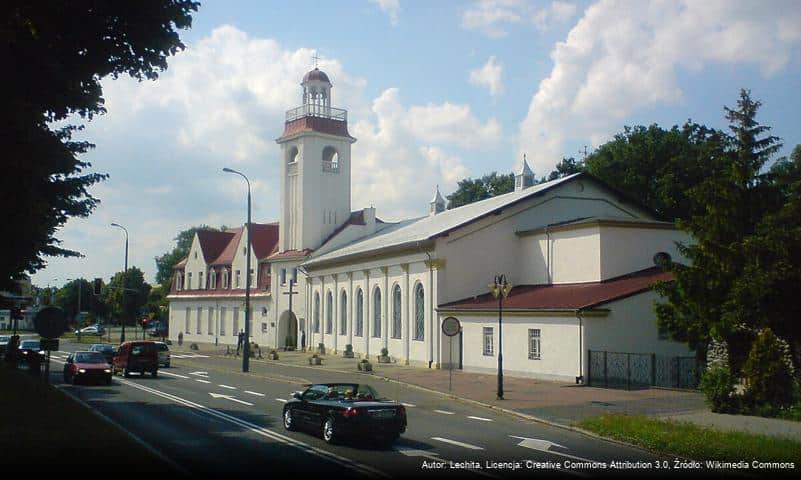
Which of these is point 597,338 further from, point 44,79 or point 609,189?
point 44,79

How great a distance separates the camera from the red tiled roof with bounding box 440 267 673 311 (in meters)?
31.8

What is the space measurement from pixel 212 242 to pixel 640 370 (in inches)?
2442

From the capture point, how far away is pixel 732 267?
2148cm

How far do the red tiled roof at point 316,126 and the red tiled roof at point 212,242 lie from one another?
2366 cm

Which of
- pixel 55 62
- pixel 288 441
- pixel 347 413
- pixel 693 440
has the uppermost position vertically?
pixel 55 62

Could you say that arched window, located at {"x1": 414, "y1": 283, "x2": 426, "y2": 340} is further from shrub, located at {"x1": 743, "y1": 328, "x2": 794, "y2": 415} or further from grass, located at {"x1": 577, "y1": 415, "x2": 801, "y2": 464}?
grass, located at {"x1": 577, "y1": 415, "x2": 801, "y2": 464}

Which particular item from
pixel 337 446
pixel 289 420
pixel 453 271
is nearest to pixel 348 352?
pixel 453 271

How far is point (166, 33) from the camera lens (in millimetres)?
13727

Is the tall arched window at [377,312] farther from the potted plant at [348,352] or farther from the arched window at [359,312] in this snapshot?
the potted plant at [348,352]

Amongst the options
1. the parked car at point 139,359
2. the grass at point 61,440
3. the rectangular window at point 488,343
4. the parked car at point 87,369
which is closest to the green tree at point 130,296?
the parked car at point 139,359

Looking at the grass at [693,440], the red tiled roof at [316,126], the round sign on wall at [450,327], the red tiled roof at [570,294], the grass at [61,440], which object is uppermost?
the red tiled roof at [316,126]

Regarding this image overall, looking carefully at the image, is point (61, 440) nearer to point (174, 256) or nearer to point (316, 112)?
point (316, 112)

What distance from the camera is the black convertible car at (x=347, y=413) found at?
15082 mm

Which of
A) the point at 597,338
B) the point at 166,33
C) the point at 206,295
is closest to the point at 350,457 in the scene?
the point at 166,33
